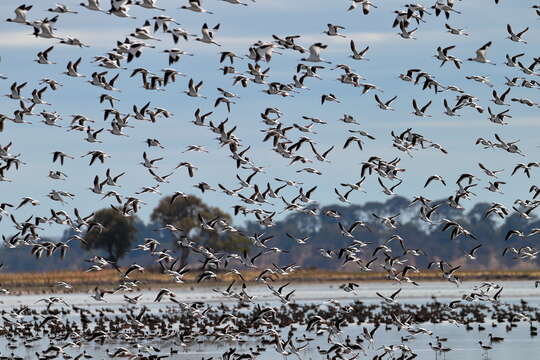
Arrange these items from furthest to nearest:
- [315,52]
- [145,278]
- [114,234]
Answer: [114,234] < [145,278] < [315,52]

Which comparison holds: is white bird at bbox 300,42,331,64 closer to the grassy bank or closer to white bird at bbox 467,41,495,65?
white bird at bbox 467,41,495,65

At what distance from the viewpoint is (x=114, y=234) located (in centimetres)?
11488

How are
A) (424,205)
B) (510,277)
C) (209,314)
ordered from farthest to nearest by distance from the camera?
(510,277), (209,314), (424,205)

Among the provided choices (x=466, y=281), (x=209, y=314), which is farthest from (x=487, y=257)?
(x=209, y=314)

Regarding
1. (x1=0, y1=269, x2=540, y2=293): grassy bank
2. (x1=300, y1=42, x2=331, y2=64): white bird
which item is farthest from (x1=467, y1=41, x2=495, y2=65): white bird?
(x1=0, y1=269, x2=540, y2=293): grassy bank

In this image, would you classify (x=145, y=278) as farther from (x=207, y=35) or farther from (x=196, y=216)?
(x=207, y=35)

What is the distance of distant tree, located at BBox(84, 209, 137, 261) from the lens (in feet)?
376

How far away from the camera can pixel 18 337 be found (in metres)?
47.8

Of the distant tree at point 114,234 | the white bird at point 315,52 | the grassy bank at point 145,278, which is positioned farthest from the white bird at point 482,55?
the distant tree at point 114,234

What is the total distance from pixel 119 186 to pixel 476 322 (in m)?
14.7

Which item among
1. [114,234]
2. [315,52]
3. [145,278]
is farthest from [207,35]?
[114,234]

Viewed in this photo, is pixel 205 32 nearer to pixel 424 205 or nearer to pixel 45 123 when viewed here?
pixel 45 123

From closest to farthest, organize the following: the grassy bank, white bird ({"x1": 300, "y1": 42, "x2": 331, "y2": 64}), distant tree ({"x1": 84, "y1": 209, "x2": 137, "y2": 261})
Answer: white bird ({"x1": 300, "y1": 42, "x2": 331, "y2": 64}) → the grassy bank → distant tree ({"x1": 84, "y1": 209, "x2": 137, "y2": 261})

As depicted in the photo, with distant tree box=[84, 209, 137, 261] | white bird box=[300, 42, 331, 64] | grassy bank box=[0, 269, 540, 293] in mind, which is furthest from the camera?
distant tree box=[84, 209, 137, 261]
